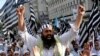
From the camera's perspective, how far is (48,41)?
7.18 meters

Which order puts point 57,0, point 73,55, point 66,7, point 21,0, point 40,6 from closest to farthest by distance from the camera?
point 73,55
point 21,0
point 66,7
point 57,0
point 40,6

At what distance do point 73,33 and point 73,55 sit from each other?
4464 mm

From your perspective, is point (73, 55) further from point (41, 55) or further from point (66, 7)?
point (66, 7)

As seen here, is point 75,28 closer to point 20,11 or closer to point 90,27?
point 20,11

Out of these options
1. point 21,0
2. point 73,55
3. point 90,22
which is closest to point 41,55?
point 73,55

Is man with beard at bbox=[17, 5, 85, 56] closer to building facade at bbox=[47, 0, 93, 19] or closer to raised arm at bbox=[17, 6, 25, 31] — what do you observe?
raised arm at bbox=[17, 6, 25, 31]

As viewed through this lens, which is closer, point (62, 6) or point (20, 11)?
point (20, 11)

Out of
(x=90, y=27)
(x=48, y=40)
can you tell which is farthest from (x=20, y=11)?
(x=90, y=27)

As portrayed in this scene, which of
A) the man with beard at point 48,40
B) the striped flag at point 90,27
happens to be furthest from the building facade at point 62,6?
the man with beard at point 48,40

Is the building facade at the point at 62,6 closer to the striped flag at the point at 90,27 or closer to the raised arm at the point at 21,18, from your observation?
the striped flag at the point at 90,27

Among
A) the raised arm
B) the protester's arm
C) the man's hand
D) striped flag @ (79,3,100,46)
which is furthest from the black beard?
striped flag @ (79,3,100,46)

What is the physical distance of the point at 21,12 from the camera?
7297 mm

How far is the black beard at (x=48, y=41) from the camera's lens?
7.16m

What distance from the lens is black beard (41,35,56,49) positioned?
7155mm
